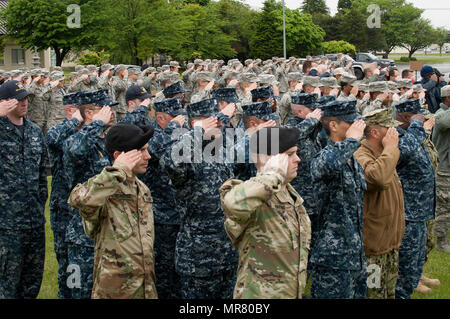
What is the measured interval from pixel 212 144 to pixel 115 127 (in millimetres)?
962

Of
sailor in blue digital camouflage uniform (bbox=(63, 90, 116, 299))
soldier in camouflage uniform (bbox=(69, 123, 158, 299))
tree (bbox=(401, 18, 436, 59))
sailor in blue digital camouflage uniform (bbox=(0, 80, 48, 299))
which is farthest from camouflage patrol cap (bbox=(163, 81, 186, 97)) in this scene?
tree (bbox=(401, 18, 436, 59))

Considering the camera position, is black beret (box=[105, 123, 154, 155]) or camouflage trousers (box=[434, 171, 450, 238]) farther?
camouflage trousers (box=[434, 171, 450, 238])

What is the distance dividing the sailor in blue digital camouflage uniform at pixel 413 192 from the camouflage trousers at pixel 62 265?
11.1 feet

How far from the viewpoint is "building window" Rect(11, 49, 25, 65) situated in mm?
48553

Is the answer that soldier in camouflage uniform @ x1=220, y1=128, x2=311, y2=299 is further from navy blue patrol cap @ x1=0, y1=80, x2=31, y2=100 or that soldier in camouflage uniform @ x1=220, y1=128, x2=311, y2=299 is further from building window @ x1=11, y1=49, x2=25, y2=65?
building window @ x1=11, y1=49, x2=25, y2=65

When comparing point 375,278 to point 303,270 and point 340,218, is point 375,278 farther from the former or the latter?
point 303,270

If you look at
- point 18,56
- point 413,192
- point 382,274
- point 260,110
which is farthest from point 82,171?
point 18,56

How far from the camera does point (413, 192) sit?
5.57 metres

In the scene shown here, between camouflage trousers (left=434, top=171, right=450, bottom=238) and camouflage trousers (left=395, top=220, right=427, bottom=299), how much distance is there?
2095 millimetres

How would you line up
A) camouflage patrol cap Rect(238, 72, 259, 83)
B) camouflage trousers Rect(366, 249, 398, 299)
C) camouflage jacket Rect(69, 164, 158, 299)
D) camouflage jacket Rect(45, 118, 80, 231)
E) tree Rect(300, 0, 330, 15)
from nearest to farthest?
1. camouflage jacket Rect(69, 164, 158, 299)
2. camouflage trousers Rect(366, 249, 398, 299)
3. camouflage jacket Rect(45, 118, 80, 231)
4. camouflage patrol cap Rect(238, 72, 259, 83)
5. tree Rect(300, 0, 330, 15)

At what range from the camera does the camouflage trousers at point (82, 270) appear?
430cm

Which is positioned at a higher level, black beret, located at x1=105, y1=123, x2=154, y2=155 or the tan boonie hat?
the tan boonie hat

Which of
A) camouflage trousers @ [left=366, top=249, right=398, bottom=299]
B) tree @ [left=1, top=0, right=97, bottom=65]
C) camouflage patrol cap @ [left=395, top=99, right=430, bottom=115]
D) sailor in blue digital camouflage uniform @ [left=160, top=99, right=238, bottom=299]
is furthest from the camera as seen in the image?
tree @ [left=1, top=0, right=97, bottom=65]
